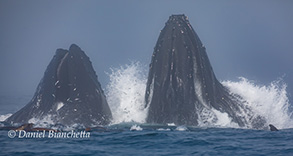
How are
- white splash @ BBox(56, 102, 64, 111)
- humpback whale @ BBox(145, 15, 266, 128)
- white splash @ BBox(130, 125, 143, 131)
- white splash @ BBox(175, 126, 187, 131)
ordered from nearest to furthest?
white splash @ BBox(175, 126, 187, 131), white splash @ BBox(130, 125, 143, 131), humpback whale @ BBox(145, 15, 266, 128), white splash @ BBox(56, 102, 64, 111)

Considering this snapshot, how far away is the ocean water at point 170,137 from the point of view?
30.7 ft

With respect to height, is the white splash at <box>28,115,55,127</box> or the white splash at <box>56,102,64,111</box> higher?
the white splash at <box>56,102,64,111</box>

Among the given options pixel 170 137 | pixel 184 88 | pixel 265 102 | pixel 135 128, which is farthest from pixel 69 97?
pixel 265 102

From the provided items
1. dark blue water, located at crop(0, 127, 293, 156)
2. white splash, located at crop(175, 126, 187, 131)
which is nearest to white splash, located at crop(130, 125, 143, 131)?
dark blue water, located at crop(0, 127, 293, 156)

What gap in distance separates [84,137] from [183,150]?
8.90 feet

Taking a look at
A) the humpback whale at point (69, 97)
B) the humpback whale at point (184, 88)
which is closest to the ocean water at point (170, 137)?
the humpback whale at point (184, 88)

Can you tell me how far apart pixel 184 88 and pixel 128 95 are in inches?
147

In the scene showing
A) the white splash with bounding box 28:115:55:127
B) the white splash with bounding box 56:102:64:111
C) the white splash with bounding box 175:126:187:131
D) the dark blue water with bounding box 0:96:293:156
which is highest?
the white splash with bounding box 56:102:64:111

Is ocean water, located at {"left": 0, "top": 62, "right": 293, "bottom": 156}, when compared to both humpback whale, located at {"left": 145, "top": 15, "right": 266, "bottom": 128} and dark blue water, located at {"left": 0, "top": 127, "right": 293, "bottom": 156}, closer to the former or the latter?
dark blue water, located at {"left": 0, "top": 127, "right": 293, "bottom": 156}

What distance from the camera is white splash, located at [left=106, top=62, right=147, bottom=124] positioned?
14.2m

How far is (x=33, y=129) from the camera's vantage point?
37.0 feet

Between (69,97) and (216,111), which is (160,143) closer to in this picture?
(216,111)

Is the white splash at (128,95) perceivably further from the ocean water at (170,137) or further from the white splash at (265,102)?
the white splash at (265,102)

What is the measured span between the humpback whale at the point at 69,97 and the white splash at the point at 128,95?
0.89 meters
